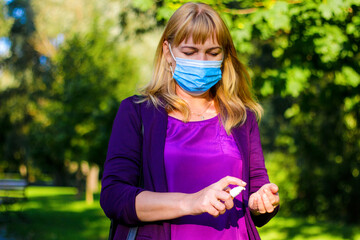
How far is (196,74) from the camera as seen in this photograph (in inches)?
86.5

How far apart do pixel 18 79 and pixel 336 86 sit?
21.0 m

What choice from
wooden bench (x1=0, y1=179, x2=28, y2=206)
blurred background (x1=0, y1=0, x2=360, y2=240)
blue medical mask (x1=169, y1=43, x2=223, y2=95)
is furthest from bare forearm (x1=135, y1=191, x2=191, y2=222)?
wooden bench (x1=0, y1=179, x2=28, y2=206)

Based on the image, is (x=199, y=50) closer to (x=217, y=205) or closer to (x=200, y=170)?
(x=200, y=170)

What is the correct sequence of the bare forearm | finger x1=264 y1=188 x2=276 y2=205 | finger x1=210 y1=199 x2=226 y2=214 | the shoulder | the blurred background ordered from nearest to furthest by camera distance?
finger x1=210 y1=199 x2=226 y2=214
the bare forearm
finger x1=264 y1=188 x2=276 y2=205
the shoulder
the blurred background

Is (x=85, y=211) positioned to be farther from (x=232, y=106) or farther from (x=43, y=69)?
(x=232, y=106)

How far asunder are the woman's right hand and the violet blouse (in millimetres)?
270

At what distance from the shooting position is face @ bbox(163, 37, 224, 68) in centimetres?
217

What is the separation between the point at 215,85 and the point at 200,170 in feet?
1.92

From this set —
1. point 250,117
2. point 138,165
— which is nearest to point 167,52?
point 250,117

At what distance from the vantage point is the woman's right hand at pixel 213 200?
163cm

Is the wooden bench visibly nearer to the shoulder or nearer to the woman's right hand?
the shoulder

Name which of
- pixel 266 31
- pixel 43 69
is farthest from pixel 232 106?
pixel 43 69

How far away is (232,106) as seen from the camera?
90.2 inches

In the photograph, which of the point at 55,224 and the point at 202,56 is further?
the point at 55,224
